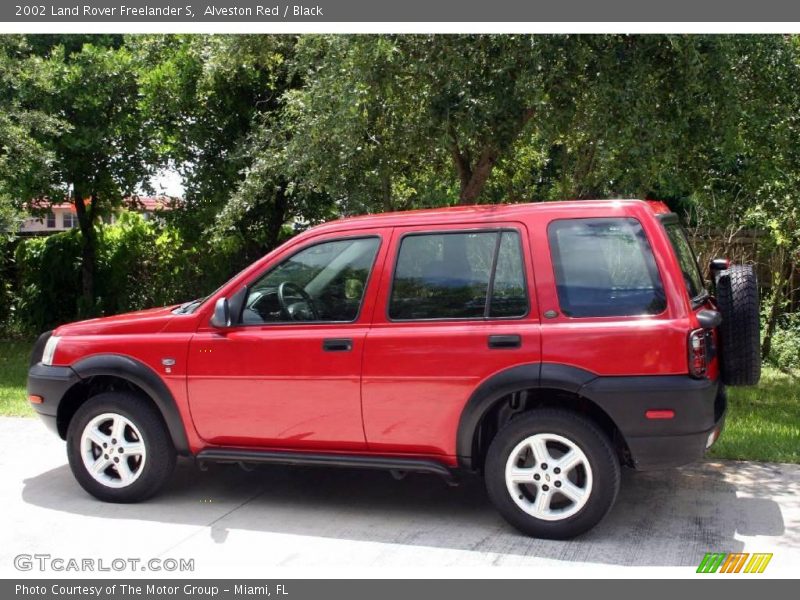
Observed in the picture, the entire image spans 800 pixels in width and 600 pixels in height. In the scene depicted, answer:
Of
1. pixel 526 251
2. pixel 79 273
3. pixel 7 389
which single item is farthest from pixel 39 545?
pixel 79 273

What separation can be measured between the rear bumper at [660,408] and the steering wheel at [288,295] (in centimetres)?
177

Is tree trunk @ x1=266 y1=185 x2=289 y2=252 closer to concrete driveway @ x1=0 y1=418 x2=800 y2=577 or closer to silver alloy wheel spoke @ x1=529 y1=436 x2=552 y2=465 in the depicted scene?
concrete driveway @ x1=0 y1=418 x2=800 y2=577

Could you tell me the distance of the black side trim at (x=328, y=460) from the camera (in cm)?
529

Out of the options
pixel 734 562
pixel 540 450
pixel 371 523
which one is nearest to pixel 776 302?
pixel 734 562

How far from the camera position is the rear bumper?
4859 millimetres

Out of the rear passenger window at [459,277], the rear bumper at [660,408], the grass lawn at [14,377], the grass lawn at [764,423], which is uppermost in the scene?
the rear passenger window at [459,277]

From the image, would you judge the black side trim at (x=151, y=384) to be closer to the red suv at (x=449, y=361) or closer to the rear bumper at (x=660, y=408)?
the red suv at (x=449, y=361)

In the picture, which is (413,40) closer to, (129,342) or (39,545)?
(129,342)

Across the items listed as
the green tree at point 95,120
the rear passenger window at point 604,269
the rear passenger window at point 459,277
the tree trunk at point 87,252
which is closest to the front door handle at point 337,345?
the rear passenger window at point 459,277

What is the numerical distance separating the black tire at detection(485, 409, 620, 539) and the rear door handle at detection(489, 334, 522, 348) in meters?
0.41

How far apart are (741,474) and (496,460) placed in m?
2.34

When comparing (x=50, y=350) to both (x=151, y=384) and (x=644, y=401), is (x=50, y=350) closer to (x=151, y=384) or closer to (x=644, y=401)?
(x=151, y=384)

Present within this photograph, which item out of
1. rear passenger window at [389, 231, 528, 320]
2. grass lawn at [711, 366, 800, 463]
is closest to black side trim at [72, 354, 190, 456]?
rear passenger window at [389, 231, 528, 320]

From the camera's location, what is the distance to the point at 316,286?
18.6ft
